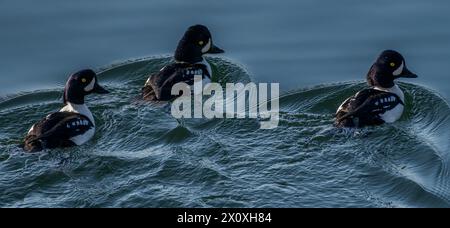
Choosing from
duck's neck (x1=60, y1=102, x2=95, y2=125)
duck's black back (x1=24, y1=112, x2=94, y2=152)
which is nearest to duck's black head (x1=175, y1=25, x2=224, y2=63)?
duck's neck (x1=60, y1=102, x2=95, y2=125)

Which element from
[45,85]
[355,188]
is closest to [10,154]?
[45,85]

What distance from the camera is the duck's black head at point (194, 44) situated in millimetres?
17828

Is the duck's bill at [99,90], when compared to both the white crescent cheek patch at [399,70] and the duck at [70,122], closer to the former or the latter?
the duck at [70,122]

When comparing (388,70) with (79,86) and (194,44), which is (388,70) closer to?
(194,44)

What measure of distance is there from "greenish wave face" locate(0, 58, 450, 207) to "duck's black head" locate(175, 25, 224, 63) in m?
1.37

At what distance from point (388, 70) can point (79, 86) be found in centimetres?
470

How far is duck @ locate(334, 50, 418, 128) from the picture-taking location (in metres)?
15.7

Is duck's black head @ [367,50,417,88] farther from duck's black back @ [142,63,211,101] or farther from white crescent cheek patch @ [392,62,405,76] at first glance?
duck's black back @ [142,63,211,101]

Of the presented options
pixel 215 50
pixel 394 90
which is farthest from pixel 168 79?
pixel 394 90

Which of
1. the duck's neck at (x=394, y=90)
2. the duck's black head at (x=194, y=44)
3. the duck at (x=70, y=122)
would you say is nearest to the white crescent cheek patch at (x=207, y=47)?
the duck's black head at (x=194, y=44)

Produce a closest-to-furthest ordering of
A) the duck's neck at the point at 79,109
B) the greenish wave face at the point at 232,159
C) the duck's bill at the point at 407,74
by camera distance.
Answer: the greenish wave face at the point at 232,159, the duck's neck at the point at 79,109, the duck's bill at the point at 407,74

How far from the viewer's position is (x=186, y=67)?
17734mm

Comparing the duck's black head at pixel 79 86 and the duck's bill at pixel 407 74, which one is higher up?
the duck's bill at pixel 407 74

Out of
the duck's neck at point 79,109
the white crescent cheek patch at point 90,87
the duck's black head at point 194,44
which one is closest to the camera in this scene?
the duck's neck at point 79,109
